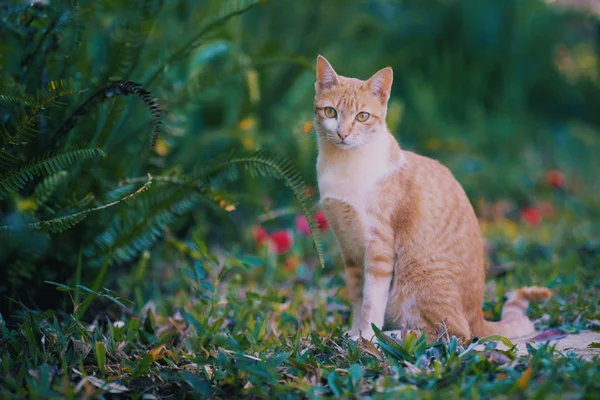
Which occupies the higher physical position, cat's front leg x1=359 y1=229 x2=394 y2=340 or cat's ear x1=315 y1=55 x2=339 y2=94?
cat's ear x1=315 y1=55 x2=339 y2=94

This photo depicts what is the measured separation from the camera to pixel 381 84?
2.71m

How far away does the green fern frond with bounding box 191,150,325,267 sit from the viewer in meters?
2.59

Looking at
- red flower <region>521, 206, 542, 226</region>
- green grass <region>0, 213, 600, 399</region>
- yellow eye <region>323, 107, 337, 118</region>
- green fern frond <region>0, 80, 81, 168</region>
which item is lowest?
green grass <region>0, 213, 600, 399</region>

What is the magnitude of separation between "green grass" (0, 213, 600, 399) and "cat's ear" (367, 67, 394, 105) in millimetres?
924

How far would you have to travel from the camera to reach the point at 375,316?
2.64m

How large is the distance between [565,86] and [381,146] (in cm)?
684

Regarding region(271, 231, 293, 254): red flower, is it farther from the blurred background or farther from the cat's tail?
the cat's tail

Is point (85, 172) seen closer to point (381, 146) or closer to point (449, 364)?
point (381, 146)

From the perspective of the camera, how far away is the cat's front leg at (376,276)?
2.63 m

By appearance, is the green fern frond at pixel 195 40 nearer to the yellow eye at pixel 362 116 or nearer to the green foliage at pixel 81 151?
the green foliage at pixel 81 151

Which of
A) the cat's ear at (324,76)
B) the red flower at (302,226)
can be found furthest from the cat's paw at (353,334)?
the red flower at (302,226)

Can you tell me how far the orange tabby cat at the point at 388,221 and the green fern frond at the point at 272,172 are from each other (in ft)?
0.33

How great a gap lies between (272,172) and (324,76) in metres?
0.47

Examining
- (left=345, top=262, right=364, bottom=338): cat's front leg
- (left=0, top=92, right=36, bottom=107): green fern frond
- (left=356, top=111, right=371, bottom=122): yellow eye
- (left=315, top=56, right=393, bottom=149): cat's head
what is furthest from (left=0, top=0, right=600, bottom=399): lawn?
(left=356, top=111, right=371, bottom=122): yellow eye
